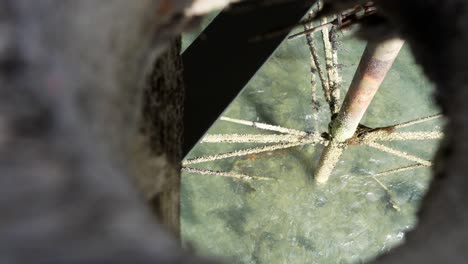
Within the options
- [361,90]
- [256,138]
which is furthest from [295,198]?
[361,90]

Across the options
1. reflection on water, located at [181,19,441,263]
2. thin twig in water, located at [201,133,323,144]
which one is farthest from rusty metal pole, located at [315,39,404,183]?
reflection on water, located at [181,19,441,263]

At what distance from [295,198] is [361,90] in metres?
1.87

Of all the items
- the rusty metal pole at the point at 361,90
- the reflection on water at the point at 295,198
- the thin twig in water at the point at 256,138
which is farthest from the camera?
the reflection on water at the point at 295,198

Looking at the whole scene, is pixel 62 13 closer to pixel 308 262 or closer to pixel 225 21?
pixel 225 21

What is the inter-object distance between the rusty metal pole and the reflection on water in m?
0.85

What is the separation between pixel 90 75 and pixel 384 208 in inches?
169

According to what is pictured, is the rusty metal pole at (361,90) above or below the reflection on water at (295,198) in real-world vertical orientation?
above

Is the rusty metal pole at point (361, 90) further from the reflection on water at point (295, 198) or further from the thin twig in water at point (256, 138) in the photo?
the reflection on water at point (295, 198)

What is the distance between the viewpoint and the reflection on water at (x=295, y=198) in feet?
14.6

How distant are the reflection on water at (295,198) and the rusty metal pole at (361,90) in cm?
85

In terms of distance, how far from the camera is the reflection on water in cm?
445

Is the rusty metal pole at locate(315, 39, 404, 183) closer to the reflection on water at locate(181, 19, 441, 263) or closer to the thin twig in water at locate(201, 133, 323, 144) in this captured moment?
the thin twig in water at locate(201, 133, 323, 144)

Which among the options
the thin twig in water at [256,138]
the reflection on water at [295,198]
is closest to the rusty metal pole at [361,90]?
the thin twig in water at [256,138]

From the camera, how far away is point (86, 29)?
69 centimetres
